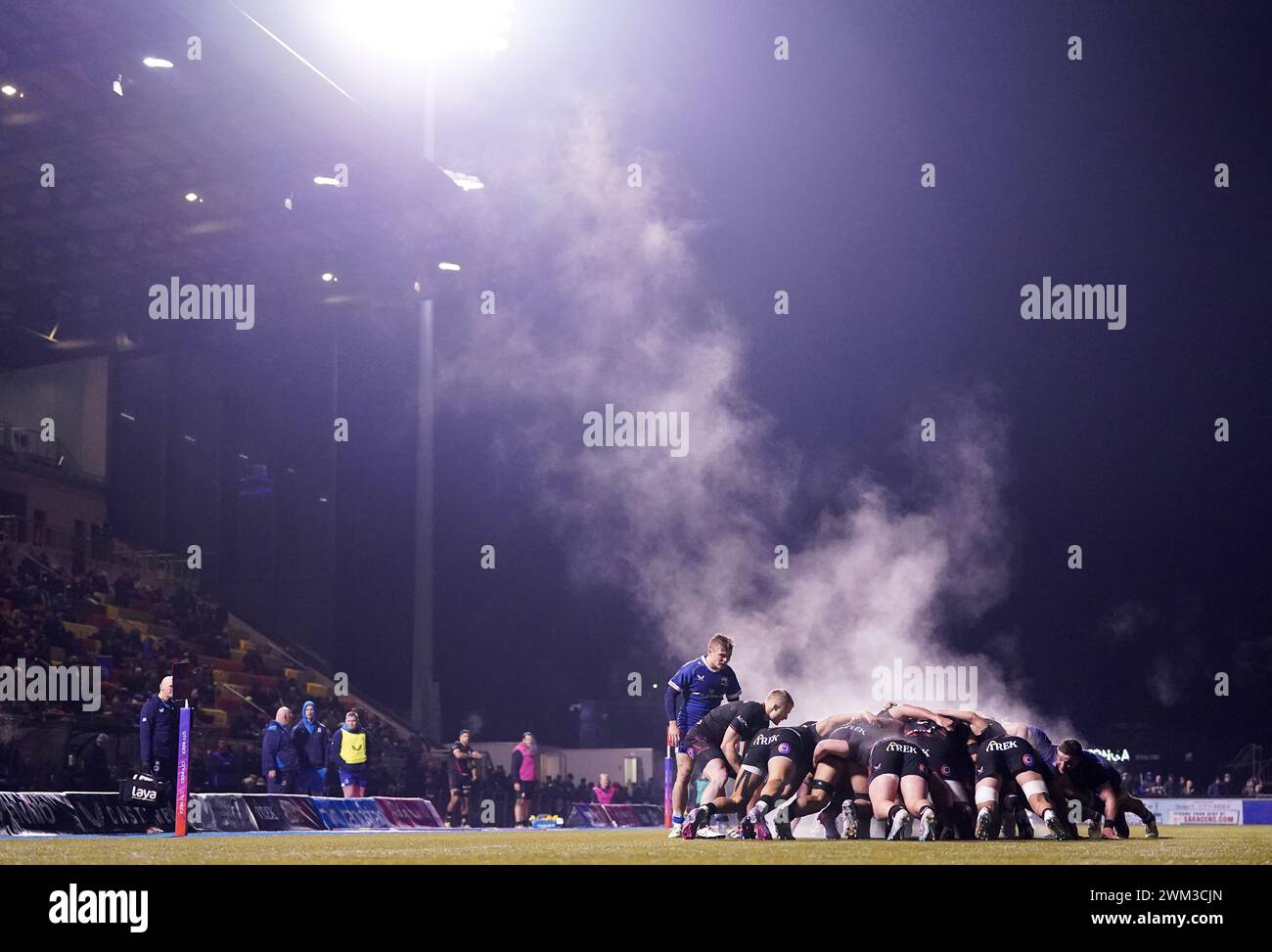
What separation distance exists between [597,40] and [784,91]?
398 centimetres

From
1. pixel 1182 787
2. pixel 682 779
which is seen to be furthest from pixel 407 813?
pixel 1182 787

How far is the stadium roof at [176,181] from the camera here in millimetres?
22641

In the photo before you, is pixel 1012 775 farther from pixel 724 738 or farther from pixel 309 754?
pixel 309 754

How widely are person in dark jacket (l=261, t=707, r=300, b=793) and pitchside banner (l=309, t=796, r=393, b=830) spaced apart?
1846mm

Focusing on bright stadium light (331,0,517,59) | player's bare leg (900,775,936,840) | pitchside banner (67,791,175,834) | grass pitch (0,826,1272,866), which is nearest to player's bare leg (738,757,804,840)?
grass pitch (0,826,1272,866)

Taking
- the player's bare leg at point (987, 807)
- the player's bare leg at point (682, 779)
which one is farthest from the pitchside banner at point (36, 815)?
the player's bare leg at point (987, 807)

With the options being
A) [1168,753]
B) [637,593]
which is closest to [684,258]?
[637,593]

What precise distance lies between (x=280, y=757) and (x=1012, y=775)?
439 inches

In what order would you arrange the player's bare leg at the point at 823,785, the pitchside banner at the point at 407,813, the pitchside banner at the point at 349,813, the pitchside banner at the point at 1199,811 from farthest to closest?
1. the pitchside banner at the point at 1199,811
2. the pitchside banner at the point at 407,813
3. the pitchside banner at the point at 349,813
4. the player's bare leg at the point at 823,785

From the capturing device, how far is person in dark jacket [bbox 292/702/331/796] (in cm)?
2012

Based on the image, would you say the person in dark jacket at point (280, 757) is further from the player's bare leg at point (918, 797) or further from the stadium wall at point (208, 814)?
the player's bare leg at point (918, 797)

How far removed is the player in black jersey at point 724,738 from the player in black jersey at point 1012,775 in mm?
1928

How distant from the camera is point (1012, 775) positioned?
11.9 metres

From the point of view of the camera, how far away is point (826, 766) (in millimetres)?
12125
